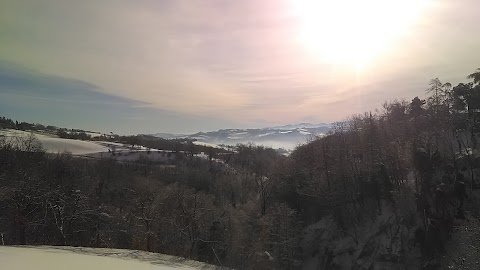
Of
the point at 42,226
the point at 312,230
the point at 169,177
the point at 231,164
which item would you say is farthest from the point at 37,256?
the point at 231,164

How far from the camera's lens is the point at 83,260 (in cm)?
1088

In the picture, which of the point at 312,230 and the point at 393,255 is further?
the point at 312,230

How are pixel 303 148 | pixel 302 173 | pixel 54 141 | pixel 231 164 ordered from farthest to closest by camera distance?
pixel 54 141 < pixel 231 164 < pixel 303 148 < pixel 302 173

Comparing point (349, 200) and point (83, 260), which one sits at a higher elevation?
point (83, 260)

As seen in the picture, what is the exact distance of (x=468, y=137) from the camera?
41.6 metres

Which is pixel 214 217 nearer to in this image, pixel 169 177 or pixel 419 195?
pixel 419 195

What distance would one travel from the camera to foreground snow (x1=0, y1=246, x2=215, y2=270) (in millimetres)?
10242

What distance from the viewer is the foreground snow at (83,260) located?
Answer: 33.6 ft

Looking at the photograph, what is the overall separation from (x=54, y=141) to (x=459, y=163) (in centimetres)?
11736

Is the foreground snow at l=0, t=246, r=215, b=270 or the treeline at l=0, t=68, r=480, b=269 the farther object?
the treeline at l=0, t=68, r=480, b=269

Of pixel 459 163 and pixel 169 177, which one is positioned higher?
pixel 459 163

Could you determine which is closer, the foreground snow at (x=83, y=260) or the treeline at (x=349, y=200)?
the foreground snow at (x=83, y=260)

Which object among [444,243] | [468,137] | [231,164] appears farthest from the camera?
[231,164]

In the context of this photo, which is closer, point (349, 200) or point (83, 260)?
point (83, 260)
